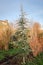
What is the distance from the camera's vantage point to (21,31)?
1175 inches

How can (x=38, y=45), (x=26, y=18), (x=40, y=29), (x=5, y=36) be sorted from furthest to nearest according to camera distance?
(x=5, y=36), (x=40, y=29), (x=38, y=45), (x=26, y=18)

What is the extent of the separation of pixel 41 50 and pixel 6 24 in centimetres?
1813

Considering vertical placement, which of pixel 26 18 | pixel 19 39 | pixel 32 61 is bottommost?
pixel 32 61

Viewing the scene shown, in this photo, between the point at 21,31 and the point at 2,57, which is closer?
the point at 21,31

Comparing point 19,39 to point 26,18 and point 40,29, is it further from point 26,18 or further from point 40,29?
point 40,29

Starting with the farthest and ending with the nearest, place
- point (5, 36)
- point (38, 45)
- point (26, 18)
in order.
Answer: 1. point (5, 36)
2. point (38, 45)
3. point (26, 18)

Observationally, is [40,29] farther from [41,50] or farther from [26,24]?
[26,24]

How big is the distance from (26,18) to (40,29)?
16950 mm

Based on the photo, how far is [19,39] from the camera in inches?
1184

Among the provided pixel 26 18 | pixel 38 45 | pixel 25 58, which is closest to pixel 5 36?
pixel 38 45

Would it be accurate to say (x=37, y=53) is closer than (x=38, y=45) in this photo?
Yes

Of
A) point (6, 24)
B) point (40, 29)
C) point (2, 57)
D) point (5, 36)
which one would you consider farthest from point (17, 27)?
point (6, 24)

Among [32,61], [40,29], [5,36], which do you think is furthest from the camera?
[5,36]

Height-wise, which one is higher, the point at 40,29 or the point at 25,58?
the point at 40,29
